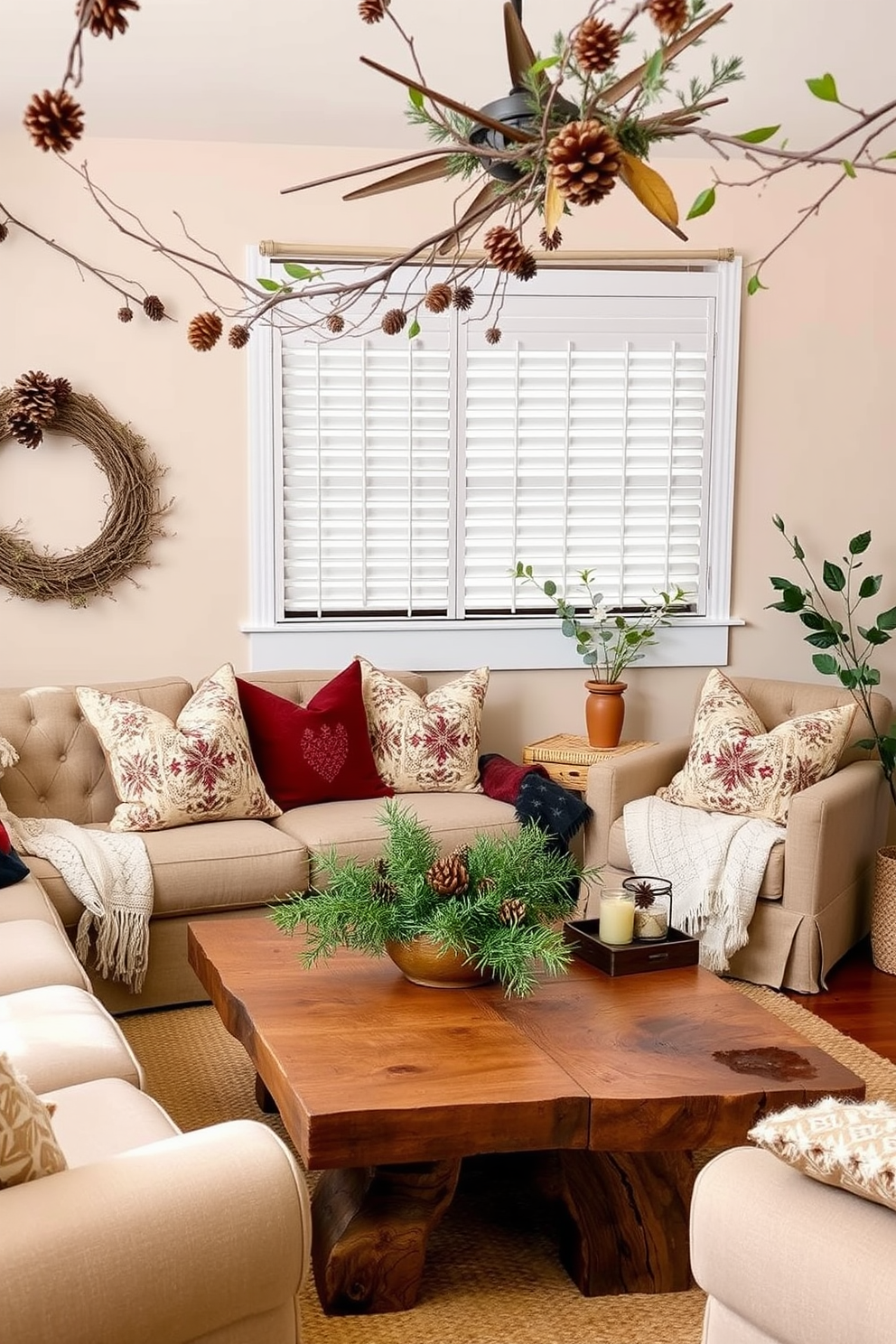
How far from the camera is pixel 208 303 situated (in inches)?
177

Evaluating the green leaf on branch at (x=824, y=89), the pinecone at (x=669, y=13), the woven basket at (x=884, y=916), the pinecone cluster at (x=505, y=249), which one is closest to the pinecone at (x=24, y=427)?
the pinecone cluster at (x=505, y=249)

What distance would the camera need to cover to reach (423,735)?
4324mm

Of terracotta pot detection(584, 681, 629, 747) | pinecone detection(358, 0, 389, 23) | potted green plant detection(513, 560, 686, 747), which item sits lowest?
terracotta pot detection(584, 681, 629, 747)

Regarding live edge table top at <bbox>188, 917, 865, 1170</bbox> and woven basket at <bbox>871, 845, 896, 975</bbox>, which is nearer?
live edge table top at <bbox>188, 917, 865, 1170</bbox>

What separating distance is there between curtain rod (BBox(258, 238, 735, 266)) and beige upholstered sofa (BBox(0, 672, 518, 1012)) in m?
1.47

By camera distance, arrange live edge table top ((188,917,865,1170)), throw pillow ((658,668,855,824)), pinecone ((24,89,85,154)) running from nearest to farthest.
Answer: pinecone ((24,89,85,154)), live edge table top ((188,917,865,1170)), throw pillow ((658,668,855,824))

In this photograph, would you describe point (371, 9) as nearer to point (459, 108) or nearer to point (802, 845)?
point (459, 108)

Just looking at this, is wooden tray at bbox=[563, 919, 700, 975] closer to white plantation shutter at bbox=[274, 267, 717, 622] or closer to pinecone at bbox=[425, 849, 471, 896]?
pinecone at bbox=[425, 849, 471, 896]

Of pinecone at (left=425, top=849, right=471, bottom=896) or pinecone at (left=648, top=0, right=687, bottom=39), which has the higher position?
pinecone at (left=648, top=0, right=687, bottom=39)

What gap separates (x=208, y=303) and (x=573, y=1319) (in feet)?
11.3

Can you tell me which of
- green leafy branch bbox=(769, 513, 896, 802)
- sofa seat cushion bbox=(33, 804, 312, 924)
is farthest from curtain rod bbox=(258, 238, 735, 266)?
sofa seat cushion bbox=(33, 804, 312, 924)

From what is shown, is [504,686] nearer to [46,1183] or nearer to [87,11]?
[46,1183]

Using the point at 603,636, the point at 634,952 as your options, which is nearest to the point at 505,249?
the point at 634,952

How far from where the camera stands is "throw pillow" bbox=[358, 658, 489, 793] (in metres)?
4.32
